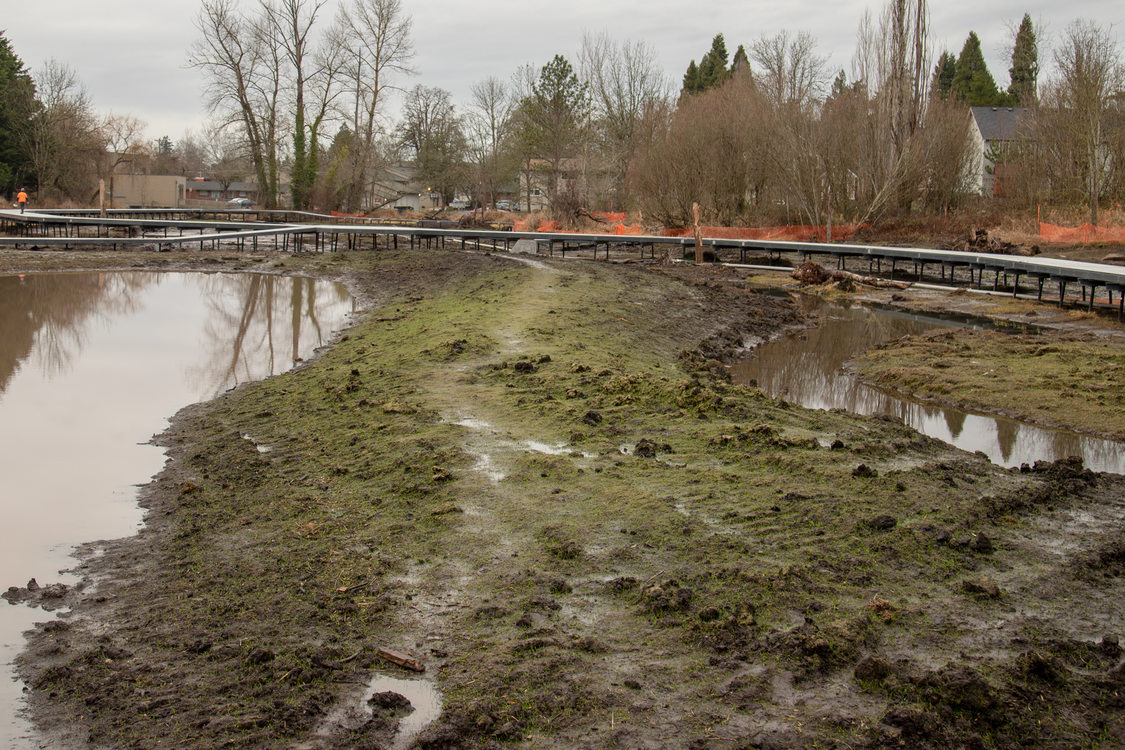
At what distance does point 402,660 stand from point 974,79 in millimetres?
61464

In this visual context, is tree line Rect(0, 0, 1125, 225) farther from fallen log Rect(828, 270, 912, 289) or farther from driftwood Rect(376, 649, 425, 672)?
driftwood Rect(376, 649, 425, 672)

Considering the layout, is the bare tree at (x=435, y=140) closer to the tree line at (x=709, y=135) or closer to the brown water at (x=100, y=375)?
the tree line at (x=709, y=135)

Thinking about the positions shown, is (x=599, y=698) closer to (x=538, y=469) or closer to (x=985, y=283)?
(x=538, y=469)

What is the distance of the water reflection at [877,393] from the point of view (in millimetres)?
8812

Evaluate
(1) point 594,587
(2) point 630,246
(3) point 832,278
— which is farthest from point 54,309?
(2) point 630,246

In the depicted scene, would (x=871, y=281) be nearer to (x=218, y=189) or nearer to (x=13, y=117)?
(x=13, y=117)

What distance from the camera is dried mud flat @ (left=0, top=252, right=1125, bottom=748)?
12.0ft

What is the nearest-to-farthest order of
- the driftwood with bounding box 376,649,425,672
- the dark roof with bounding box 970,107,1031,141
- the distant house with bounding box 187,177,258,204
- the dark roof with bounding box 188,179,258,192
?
the driftwood with bounding box 376,649,425,672 → the dark roof with bounding box 970,107,1031,141 → the distant house with bounding box 187,177,258,204 → the dark roof with bounding box 188,179,258,192

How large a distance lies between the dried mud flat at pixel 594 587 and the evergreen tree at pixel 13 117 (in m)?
46.8

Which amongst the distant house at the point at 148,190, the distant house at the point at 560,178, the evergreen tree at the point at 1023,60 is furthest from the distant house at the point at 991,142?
the distant house at the point at 148,190

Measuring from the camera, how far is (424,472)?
6.56 m

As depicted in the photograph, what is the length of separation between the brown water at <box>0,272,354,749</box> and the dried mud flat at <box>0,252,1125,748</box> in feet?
1.15

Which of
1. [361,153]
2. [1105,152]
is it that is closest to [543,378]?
[1105,152]

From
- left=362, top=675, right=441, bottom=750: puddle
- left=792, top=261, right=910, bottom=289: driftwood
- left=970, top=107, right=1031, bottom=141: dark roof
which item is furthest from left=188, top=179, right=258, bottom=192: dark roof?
A: left=362, top=675, right=441, bottom=750: puddle
